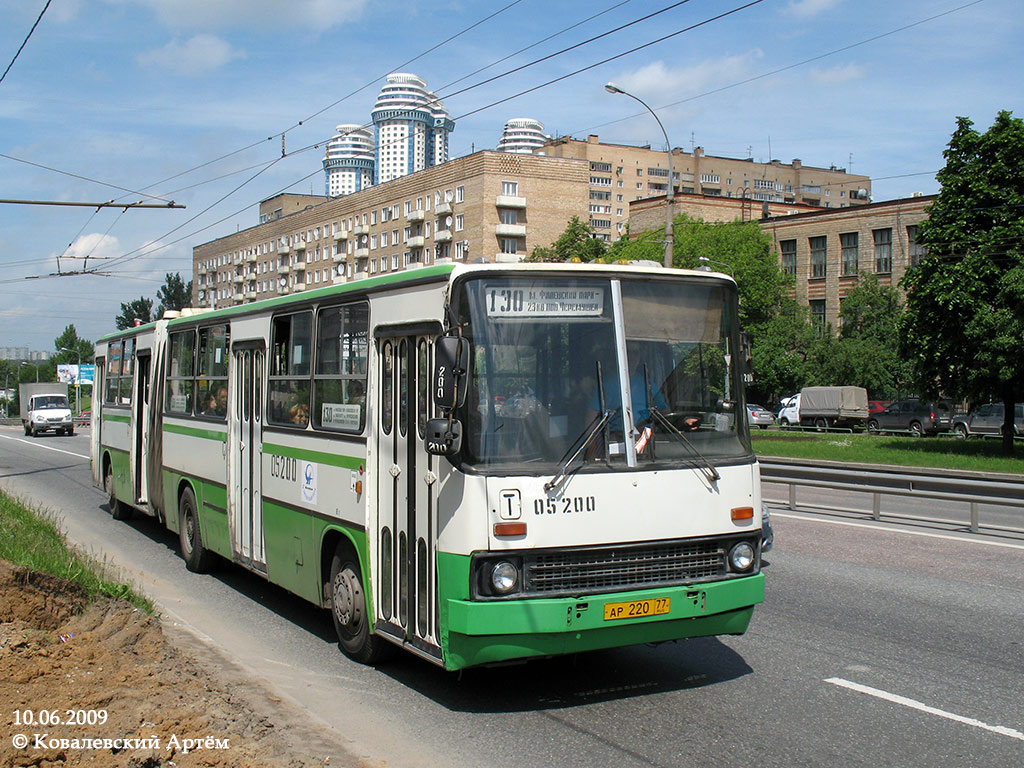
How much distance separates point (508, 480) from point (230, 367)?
5.14 meters

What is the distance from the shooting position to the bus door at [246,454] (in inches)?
356

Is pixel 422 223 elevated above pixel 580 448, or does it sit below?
above

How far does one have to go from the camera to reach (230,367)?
9961 millimetres

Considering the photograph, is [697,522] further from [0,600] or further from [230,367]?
[230,367]

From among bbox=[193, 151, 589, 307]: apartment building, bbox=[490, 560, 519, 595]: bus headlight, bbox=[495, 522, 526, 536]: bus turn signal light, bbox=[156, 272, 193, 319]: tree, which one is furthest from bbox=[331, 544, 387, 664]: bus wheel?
bbox=[156, 272, 193, 319]: tree

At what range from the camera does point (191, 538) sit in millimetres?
10969

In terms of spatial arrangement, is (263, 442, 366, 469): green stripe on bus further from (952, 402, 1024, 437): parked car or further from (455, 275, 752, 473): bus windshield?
(952, 402, 1024, 437): parked car

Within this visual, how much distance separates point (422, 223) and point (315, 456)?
262 ft

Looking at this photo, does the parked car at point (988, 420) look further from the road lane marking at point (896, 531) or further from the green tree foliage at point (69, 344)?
the green tree foliage at point (69, 344)

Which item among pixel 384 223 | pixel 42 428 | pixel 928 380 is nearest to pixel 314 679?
pixel 928 380

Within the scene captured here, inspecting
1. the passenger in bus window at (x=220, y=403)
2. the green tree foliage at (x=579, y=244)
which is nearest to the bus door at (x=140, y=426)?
the passenger in bus window at (x=220, y=403)

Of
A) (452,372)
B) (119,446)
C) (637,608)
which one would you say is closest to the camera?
(452,372)

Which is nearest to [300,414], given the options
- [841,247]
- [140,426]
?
[140,426]

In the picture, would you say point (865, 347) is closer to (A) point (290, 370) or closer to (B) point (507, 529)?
(A) point (290, 370)
